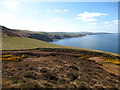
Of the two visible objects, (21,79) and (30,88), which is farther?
(21,79)

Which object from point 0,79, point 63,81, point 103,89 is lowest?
point 103,89


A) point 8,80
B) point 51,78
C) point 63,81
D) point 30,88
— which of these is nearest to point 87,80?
point 63,81

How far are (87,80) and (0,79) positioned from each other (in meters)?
13.1

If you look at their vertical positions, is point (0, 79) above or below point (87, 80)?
above

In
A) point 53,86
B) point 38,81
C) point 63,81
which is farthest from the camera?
point 63,81

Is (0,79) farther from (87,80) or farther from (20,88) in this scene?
(87,80)

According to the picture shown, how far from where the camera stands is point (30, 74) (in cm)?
1572

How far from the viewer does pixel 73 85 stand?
547 inches

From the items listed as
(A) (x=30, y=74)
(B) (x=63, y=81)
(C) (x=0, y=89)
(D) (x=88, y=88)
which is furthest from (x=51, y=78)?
(C) (x=0, y=89)

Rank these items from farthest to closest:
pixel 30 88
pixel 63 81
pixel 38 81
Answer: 1. pixel 63 81
2. pixel 38 81
3. pixel 30 88

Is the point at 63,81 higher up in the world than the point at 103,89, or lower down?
higher up

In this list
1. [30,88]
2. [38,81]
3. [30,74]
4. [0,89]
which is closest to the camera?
[0,89]

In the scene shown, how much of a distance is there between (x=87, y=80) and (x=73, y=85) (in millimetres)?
3290

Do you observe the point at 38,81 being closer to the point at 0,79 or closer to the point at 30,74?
the point at 30,74
